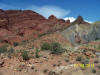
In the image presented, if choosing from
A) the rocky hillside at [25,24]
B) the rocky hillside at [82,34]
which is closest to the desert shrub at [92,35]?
the rocky hillside at [82,34]

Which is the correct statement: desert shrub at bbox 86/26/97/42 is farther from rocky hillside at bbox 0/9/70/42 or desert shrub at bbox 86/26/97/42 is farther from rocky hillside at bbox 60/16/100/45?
rocky hillside at bbox 0/9/70/42

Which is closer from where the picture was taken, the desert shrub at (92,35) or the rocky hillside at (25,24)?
the desert shrub at (92,35)

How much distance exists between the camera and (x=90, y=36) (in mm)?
26109

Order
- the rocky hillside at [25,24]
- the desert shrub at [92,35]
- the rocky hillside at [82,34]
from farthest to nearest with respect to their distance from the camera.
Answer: the rocky hillside at [25,24] < the desert shrub at [92,35] < the rocky hillside at [82,34]

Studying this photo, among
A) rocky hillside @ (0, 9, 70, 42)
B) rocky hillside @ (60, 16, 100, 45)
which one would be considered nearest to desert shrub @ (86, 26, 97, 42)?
rocky hillside @ (60, 16, 100, 45)

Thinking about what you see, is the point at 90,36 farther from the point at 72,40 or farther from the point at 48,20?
the point at 48,20

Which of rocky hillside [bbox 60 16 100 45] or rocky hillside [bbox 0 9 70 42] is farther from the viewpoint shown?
rocky hillside [bbox 0 9 70 42]

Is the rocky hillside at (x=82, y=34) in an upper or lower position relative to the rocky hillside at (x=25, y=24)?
lower

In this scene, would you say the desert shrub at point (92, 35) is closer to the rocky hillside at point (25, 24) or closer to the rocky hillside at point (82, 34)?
the rocky hillside at point (82, 34)

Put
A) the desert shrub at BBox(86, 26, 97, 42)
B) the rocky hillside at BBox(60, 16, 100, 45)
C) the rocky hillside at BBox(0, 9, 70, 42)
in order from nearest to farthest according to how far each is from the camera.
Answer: the rocky hillside at BBox(60, 16, 100, 45), the desert shrub at BBox(86, 26, 97, 42), the rocky hillside at BBox(0, 9, 70, 42)

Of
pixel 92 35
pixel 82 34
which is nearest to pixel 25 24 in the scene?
pixel 82 34

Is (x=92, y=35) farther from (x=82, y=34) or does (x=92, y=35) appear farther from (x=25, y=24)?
(x=25, y=24)

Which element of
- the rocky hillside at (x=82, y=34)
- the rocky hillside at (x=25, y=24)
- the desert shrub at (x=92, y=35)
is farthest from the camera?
the rocky hillside at (x=25, y=24)

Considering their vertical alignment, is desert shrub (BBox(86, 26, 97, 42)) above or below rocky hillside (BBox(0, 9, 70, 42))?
below
